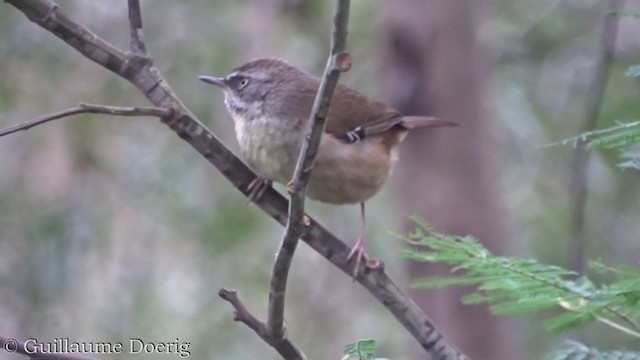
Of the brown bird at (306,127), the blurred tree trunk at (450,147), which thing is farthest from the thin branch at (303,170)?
the blurred tree trunk at (450,147)

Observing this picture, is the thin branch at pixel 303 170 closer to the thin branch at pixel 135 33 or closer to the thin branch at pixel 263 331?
the thin branch at pixel 263 331

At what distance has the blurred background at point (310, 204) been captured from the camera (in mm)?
5898

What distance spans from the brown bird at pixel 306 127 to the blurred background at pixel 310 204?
94 cm

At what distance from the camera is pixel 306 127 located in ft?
12.5

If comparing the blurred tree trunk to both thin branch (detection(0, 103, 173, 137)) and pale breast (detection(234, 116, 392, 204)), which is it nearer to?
pale breast (detection(234, 116, 392, 204))

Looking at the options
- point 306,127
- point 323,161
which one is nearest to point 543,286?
point 306,127

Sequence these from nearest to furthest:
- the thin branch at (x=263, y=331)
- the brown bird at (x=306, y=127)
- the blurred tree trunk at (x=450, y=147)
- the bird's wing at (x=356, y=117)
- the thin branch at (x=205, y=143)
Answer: the thin branch at (x=263, y=331) → the thin branch at (x=205, y=143) → the brown bird at (x=306, y=127) → the bird's wing at (x=356, y=117) → the blurred tree trunk at (x=450, y=147)

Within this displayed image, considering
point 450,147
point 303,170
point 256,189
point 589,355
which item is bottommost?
point 589,355

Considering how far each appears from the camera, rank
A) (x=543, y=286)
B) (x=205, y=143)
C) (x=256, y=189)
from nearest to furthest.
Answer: (x=543, y=286), (x=205, y=143), (x=256, y=189)

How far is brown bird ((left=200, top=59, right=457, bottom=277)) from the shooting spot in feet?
13.1

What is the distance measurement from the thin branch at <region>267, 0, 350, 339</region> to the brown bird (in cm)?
113

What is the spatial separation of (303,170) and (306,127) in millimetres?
1476

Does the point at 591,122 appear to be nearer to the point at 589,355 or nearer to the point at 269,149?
the point at 269,149

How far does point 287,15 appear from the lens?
7590 millimetres
